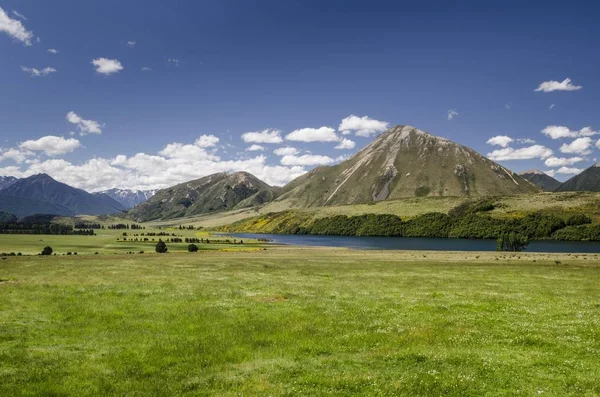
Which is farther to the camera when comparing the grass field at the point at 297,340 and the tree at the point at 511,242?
the tree at the point at 511,242

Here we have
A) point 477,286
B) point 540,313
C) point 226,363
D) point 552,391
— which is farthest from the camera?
point 477,286

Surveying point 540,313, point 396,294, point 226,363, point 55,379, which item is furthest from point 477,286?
point 55,379

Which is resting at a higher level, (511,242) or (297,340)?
(297,340)

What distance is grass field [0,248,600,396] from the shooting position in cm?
1708

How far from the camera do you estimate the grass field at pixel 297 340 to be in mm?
17078

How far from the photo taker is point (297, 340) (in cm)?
2392

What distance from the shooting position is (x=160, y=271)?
6075 cm

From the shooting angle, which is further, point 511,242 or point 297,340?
point 511,242

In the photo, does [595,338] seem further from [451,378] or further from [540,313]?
[451,378]

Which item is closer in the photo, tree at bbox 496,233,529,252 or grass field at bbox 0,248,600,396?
grass field at bbox 0,248,600,396

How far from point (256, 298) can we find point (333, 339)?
14.3m

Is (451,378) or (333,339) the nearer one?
(451,378)

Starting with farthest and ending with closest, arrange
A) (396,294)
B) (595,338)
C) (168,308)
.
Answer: (396,294) < (168,308) < (595,338)

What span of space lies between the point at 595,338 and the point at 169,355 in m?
24.5
